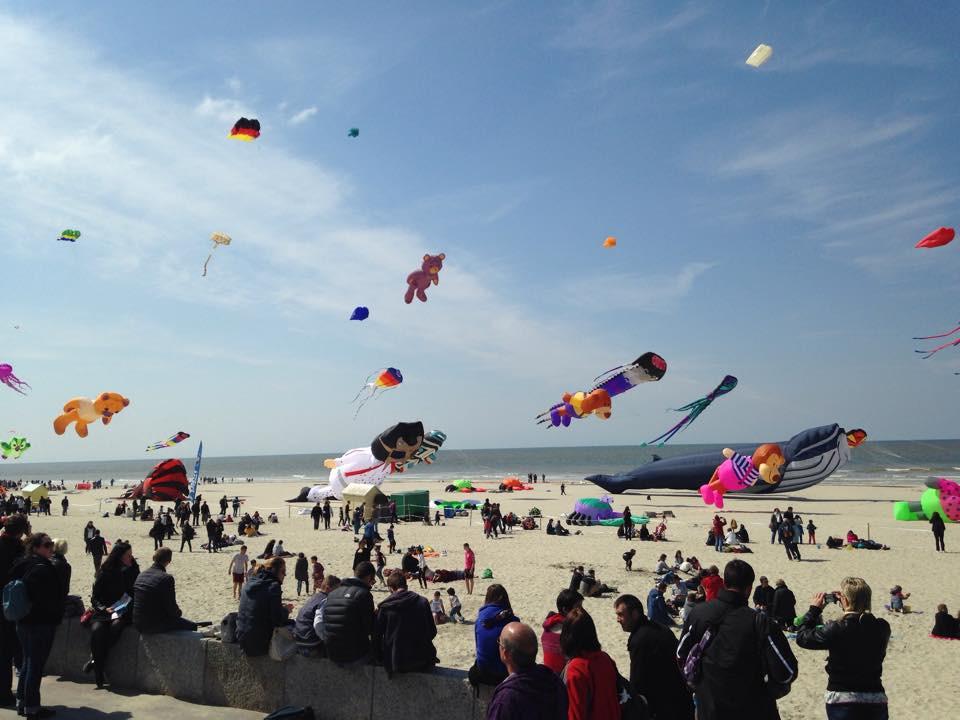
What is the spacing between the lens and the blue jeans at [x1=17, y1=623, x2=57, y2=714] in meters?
4.80

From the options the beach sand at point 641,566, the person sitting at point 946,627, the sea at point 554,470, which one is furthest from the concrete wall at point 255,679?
the sea at point 554,470

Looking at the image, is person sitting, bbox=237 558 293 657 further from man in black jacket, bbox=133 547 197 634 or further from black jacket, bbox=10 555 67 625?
black jacket, bbox=10 555 67 625

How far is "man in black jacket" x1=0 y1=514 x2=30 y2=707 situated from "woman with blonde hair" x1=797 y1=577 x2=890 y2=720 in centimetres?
565

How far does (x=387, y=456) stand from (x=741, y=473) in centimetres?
1586

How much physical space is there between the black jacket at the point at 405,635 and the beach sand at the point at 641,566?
4887mm

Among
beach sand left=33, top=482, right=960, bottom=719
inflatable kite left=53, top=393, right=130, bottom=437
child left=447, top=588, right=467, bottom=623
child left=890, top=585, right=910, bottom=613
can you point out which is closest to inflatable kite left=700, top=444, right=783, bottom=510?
beach sand left=33, top=482, right=960, bottom=719

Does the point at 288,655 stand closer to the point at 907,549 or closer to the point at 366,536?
the point at 366,536

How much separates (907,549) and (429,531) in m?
15.8

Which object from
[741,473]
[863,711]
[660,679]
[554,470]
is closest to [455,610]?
[660,679]

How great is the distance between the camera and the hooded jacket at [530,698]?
118 inches

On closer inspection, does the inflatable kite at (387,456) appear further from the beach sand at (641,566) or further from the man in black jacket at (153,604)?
the man in black jacket at (153,604)

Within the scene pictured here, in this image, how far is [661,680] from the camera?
3.74m

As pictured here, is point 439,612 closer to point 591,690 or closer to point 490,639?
point 490,639

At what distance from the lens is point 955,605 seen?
44.4ft
